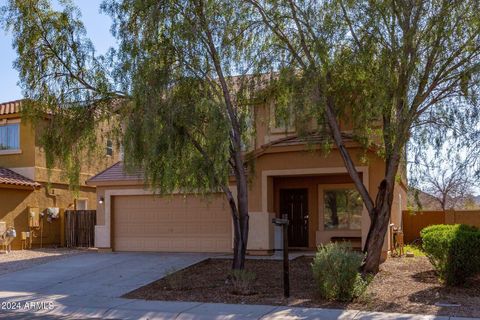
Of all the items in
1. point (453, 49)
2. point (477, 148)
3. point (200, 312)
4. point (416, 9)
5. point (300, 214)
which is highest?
point (416, 9)

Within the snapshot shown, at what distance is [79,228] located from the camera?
84.1ft

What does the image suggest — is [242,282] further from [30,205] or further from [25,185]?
[30,205]

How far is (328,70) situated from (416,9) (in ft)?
7.62

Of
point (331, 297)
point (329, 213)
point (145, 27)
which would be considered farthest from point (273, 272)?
point (145, 27)

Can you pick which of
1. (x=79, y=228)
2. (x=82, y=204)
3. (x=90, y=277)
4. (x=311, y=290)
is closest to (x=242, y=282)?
(x=311, y=290)

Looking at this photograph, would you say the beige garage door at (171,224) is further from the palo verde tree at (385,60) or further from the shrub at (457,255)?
the shrub at (457,255)

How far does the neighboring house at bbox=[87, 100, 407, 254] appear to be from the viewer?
1875 cm

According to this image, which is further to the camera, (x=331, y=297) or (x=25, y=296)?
→ (x=25, y=296)

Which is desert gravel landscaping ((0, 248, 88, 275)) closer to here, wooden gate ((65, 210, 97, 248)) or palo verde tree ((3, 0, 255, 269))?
wooden gate ((65, 210, 97, 248))

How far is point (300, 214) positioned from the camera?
21438 millimetres

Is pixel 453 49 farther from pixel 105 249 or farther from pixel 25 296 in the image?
pixel 105 249

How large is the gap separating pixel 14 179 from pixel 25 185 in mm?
501

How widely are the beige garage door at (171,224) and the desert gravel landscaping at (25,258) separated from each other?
224 centimetres

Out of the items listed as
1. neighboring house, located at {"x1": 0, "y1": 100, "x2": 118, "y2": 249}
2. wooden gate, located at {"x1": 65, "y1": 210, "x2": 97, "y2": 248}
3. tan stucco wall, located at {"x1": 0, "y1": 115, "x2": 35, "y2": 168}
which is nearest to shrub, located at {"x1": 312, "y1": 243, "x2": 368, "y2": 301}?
neighboring house, located at {"x1": 0, "y1": 100, "x2": 118, "y2": 249}
